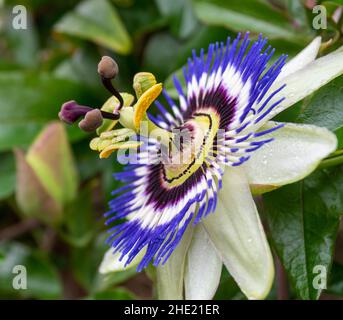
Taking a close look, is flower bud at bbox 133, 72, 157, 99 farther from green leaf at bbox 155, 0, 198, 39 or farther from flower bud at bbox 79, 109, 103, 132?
green leaf at bbox 155, 0, 198, 39

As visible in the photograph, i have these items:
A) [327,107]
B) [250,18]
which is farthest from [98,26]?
[327,107]

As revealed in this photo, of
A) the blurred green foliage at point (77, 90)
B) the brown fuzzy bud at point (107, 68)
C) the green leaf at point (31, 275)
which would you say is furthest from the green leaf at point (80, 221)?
the brown fuzzy bud at point (107, 68)

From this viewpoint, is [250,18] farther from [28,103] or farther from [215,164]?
[28,103]

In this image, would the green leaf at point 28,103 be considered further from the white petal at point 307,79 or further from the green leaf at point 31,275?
the white petal at point 307,79

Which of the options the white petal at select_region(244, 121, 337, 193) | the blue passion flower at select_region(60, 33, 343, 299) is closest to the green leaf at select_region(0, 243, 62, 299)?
the blue passion flower at select_region(60, 33, 343, 299)

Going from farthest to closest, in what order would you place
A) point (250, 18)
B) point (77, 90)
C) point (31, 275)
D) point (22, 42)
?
point (22, 42), point (77, 90), point (31, 275), point (250, 18)

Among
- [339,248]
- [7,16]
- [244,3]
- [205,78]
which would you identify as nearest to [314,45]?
[205,78]

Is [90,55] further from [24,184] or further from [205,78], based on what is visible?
[205,78]
